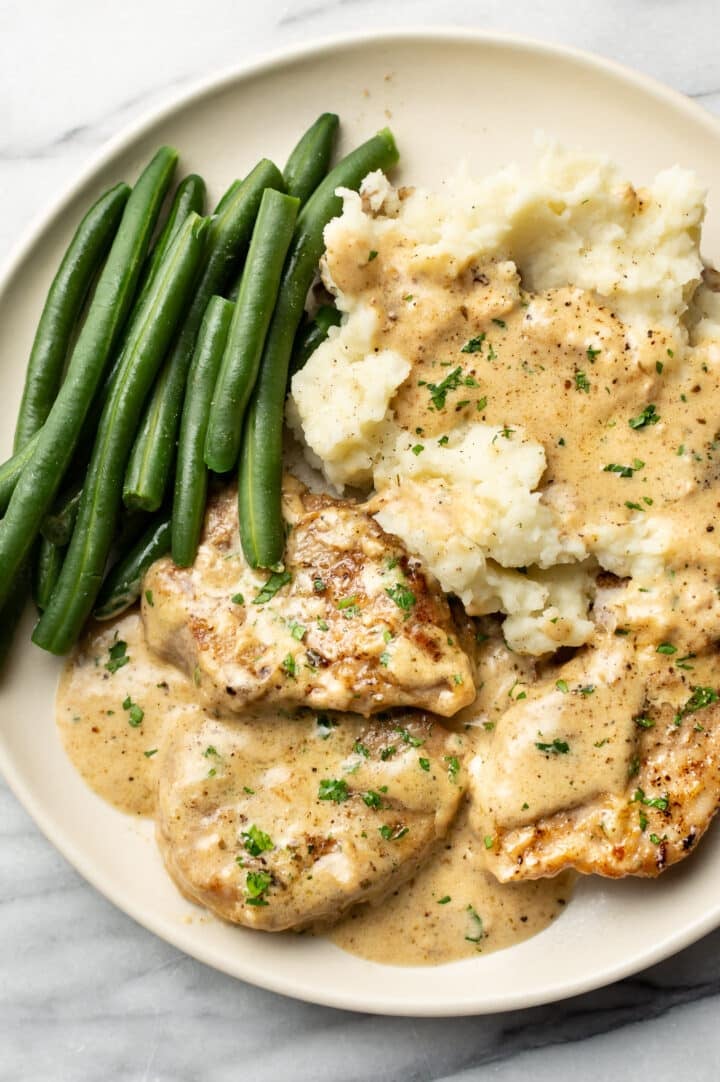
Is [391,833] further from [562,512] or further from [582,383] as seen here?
[582,383]

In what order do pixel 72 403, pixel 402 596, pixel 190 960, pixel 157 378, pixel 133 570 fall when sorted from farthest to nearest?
pixel 190 960 → pixel 133 570 → pixel 157 378 → pixel 72 403 → pixel 402 596

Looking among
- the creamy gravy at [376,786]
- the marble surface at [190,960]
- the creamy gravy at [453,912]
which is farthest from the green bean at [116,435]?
the creamy gravy at [453,912]

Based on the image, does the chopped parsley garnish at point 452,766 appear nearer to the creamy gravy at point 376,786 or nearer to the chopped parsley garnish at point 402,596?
the creamy gravy at point 376,786

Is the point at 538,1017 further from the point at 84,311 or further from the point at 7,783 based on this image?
the point at 84,311

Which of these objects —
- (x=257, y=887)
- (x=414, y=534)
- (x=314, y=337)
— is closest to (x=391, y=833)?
(x=257, y=887)

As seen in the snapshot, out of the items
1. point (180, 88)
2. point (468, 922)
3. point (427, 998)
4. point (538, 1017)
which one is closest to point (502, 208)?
point (180, 88)
